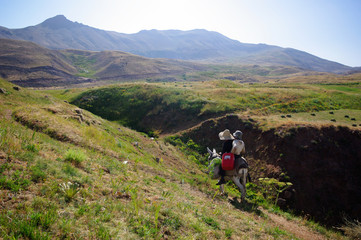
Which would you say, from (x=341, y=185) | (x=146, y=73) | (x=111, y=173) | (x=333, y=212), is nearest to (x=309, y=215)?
(x=333, y=212)

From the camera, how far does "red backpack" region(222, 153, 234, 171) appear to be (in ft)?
34.6

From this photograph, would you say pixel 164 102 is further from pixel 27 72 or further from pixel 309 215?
pixel 27 72

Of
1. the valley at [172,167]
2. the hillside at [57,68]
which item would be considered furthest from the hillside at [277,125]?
the hillside at [57,68]

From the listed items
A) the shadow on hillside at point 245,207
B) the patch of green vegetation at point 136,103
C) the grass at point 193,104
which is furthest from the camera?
the patch of green vegetation at point 136,103

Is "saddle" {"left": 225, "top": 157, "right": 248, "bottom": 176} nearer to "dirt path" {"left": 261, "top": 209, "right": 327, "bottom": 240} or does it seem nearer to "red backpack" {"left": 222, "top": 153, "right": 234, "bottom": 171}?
"red backpack" {"left": 222, "top": 153, "right": 234, "bottom": 171}

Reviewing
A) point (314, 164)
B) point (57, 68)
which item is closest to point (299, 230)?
point (314, 164)

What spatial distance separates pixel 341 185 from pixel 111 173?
56.6 feet

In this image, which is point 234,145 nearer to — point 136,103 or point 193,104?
point 193,104

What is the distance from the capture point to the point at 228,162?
10562 mm

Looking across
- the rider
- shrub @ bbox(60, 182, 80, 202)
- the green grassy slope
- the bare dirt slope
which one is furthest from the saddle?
shrub @ bbox(60, 182, 80, 202)

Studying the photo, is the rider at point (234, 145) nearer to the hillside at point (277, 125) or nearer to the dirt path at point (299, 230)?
the dirt path at point (299, 230)

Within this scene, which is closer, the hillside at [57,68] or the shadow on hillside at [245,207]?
the shadow on hillside at [245,207]

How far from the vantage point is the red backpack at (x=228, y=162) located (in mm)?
10539

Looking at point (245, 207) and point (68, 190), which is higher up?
point (68, 190)
